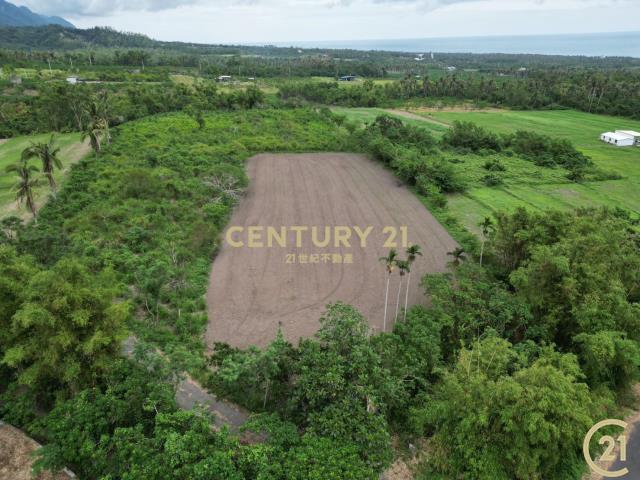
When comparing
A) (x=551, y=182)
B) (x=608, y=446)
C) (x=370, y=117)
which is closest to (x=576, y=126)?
(x=370, y=117)

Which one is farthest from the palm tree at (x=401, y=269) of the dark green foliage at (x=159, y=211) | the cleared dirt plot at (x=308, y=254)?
the dark green foliage at (x=159, y=211)

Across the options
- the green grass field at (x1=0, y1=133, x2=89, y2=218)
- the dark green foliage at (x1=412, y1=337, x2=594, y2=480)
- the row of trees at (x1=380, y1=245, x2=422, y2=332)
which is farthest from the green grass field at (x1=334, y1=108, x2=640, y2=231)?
the green grass field at (x1=0, y1=133, x2=89, y2=218)

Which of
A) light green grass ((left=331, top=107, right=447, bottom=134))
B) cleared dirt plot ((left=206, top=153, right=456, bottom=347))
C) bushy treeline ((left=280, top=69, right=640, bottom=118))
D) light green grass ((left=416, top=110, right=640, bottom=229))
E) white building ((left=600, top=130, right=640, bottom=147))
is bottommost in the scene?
cleared dirt plot ((left=206, top=153, right=456, bottom=347))

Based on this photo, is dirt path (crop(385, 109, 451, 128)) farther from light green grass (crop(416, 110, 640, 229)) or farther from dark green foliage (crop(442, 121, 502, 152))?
dark green foliage (crop(442, 121, 502, 152))

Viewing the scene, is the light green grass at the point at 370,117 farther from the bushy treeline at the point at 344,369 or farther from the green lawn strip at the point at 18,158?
the bushy treeline at the point at 344,369

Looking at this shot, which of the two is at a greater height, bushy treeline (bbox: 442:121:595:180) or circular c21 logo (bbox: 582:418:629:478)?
bushy treeline (bbox: 442:121:595:180)
